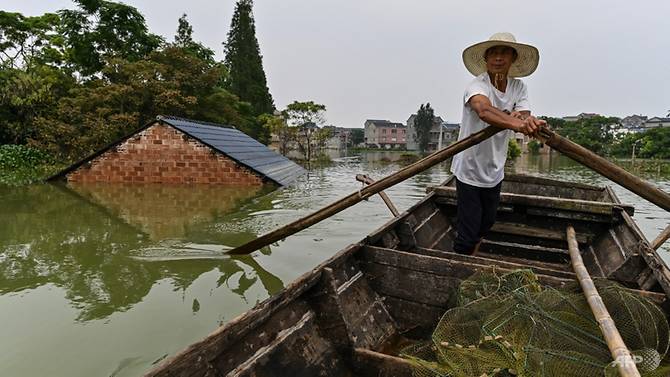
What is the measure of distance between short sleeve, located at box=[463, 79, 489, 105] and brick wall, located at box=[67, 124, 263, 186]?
837cm

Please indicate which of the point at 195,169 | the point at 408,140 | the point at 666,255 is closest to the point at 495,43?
the point at 666,255

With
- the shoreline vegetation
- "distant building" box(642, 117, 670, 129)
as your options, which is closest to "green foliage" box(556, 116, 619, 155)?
the shoreline vegetation

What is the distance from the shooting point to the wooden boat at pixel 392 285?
1770 millimetres

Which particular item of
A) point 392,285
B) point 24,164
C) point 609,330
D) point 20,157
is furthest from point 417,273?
point 20,157

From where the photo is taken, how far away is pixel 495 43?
9.04 ft

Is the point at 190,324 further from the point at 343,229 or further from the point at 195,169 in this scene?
the point at 195,169

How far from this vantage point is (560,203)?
4027 millimetres

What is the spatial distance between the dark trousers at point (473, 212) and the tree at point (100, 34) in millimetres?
20263

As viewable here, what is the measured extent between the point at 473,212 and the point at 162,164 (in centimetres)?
943

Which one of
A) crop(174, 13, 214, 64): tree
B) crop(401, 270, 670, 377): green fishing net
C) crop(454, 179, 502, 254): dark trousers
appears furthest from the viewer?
crop(174, 13, 214, 64): tree

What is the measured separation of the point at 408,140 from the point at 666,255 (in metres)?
56.0

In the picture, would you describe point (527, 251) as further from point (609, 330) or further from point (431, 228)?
point (609, 330)

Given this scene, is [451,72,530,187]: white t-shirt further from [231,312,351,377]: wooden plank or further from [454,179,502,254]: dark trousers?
[231,312,351,377]: wooden plank

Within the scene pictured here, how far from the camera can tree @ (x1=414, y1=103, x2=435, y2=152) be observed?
163ft
